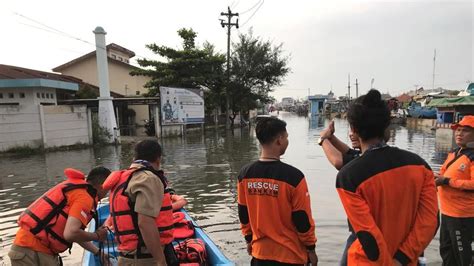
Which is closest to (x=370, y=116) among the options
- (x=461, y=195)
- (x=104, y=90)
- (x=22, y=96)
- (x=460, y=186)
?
(x=460, y=186)

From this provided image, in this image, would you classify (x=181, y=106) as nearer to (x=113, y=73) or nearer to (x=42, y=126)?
(x=113, y=73)

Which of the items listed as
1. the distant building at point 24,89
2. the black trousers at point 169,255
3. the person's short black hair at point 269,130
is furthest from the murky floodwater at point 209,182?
the distant building at point 24,89

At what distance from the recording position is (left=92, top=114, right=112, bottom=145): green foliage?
779 inches

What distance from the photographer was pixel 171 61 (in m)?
27.4

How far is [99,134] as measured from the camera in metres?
19.9

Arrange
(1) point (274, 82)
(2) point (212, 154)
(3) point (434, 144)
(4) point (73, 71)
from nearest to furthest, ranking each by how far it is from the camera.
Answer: (2) point (212, 154)
(3) point (434, 144)
(4) point (73, 71)
(1) point (274, 82)

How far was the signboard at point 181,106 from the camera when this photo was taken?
24.2 metres

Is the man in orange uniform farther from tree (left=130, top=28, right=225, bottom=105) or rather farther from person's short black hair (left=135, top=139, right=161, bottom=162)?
tree (left=130, top=28, right=225, bottom=105)

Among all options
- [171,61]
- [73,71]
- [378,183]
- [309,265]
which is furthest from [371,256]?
[73,71]

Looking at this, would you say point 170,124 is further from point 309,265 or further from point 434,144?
point 309,265

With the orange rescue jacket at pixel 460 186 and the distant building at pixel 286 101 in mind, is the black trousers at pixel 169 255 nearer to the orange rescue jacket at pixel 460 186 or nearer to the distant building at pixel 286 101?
the orange rescue jacket at pixel 460 186

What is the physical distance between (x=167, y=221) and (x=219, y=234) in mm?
3839

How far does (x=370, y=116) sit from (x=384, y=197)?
1.48 feet

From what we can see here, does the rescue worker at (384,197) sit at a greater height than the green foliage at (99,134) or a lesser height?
greater
